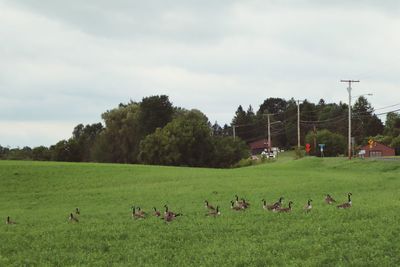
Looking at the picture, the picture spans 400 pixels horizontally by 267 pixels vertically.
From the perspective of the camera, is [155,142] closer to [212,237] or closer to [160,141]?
[160,141]

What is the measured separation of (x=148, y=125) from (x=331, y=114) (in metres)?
90.3

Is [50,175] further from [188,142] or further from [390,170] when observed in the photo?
[188,142]

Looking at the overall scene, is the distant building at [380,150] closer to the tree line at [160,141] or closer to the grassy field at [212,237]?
the tree line at [160,141]

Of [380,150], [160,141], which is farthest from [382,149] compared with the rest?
[160,141]

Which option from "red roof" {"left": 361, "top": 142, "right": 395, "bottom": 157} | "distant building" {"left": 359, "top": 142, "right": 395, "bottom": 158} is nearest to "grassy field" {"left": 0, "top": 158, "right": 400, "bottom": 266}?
"distant building" {"left": 359, "top": 142, "right": 395, "bottom": 158}

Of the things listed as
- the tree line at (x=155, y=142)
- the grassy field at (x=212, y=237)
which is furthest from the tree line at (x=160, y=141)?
the grassy field at (x=212, y=237)

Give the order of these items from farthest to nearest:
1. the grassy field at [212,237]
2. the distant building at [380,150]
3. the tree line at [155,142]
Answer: the distant building at [380,150] < the tree line at [155,142] < the grassy field at [212,237]

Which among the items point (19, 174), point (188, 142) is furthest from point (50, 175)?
point (188, 142)

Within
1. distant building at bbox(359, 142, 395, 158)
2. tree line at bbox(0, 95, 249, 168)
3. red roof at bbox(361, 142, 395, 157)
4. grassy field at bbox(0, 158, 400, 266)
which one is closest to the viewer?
grassy field at bbox(0, 158, 400, 266)

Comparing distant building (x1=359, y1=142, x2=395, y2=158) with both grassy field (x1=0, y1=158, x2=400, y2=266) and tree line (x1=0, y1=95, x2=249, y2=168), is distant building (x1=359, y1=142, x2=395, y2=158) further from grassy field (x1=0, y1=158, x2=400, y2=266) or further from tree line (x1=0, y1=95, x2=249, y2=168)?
grassy field (x1=0, y1=158, x2=400, y2=266)

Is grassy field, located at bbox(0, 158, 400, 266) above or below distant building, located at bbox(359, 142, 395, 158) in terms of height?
below

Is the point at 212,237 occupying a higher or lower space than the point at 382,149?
lower

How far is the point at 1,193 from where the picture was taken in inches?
1848

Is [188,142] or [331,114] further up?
[331,114]
